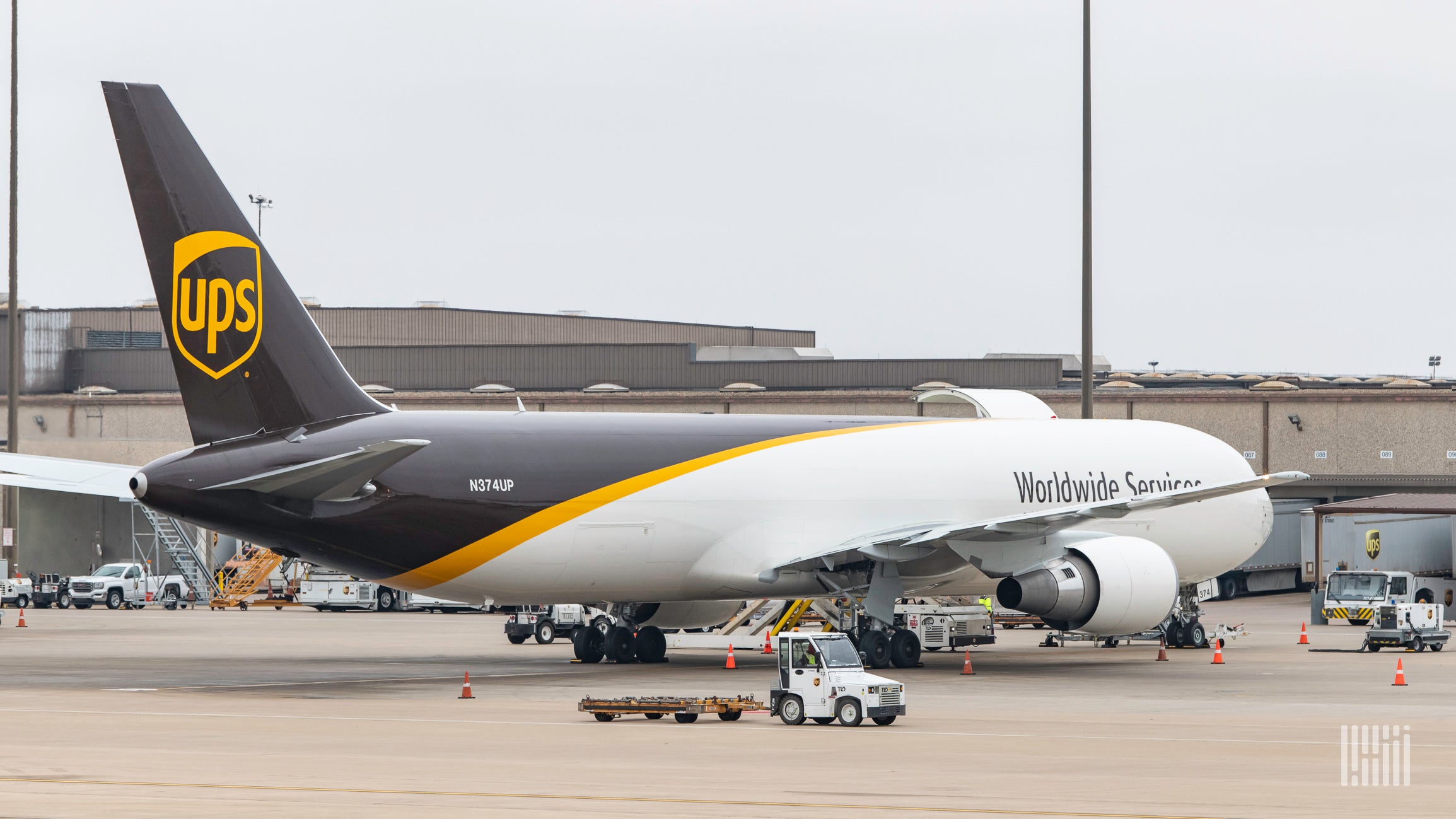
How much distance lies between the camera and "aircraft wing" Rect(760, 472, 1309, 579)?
31.2 metres

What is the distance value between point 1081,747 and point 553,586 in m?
12.7

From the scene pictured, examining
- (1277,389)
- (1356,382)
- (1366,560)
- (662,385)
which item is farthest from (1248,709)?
(1356,382)

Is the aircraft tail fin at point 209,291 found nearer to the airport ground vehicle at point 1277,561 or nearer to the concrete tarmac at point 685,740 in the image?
the concrete tarmac at point 685,740

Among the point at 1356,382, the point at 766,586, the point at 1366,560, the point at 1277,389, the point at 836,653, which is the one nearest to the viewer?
the point at 836,653

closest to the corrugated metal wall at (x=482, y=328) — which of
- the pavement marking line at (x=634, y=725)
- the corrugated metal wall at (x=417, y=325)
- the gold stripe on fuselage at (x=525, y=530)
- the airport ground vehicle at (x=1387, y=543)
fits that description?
the corrugated metal wall at (x=417, y=325)

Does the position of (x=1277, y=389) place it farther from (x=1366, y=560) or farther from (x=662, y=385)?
(x=662, y=385)

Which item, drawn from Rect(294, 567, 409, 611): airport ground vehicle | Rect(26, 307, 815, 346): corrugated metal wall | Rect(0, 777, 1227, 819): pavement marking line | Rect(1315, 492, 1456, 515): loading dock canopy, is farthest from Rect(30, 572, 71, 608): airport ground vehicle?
Rect(0, 777, 1227, 819): pavement marking line

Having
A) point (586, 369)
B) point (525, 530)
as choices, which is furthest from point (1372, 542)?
point (525, 530)

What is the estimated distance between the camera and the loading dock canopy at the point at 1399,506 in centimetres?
5650

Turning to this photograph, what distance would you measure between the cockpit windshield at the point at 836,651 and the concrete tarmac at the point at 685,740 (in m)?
0.91

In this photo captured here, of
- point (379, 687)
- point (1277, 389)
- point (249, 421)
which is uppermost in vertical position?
point (1277, 389)

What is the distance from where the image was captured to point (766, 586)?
110 feet

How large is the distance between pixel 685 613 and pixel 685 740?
14.4 m

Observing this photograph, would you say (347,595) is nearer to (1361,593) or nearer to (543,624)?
(543,624)
